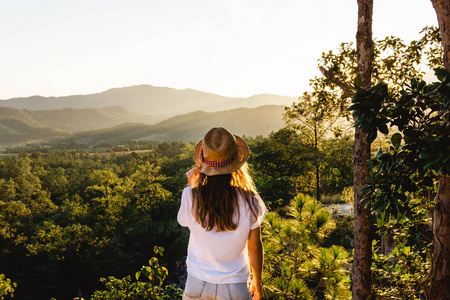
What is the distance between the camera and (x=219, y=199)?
A: 1.57m

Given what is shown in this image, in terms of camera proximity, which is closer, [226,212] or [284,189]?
[226,212]

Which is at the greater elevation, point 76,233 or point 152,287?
point 152,287

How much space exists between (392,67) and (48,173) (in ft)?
121

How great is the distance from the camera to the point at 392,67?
139 inches

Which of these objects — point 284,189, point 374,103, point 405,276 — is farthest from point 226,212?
point 284,189

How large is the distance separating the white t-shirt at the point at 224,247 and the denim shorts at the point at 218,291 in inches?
1.0

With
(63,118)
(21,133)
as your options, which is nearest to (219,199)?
(21,133)

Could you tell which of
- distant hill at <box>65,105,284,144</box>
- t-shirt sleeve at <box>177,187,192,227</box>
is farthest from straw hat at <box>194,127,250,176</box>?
distant hill at <box>65,105,284,144</box>

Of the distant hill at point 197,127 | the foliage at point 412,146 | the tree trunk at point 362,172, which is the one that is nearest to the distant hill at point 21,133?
the distant hill at point 197,127

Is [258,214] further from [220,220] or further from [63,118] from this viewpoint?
[63,118]

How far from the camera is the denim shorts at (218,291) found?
1.59 metres

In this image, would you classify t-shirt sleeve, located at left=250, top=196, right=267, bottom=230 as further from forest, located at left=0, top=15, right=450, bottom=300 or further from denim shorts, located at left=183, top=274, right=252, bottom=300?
forest, located at left=0, top=15, right=450, bottom=300

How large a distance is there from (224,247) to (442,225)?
1.39 m

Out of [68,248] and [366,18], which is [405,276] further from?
[68,248]
